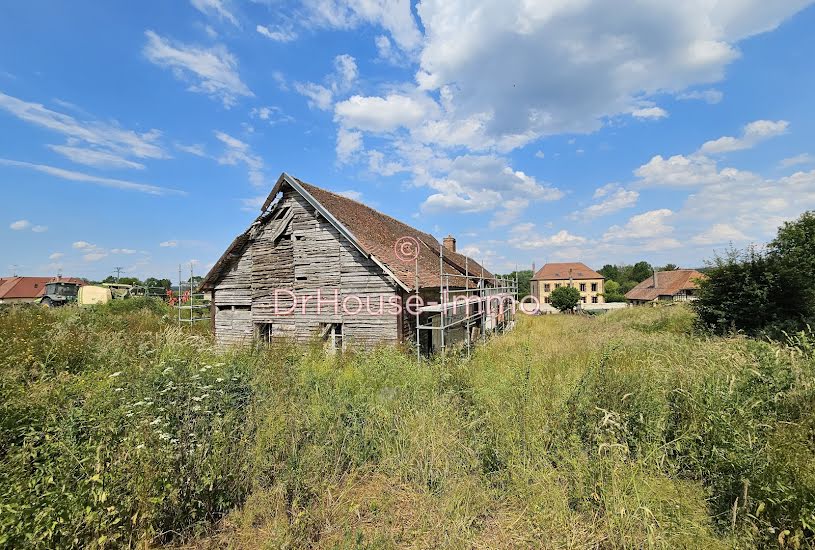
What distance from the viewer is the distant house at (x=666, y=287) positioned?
4112cm

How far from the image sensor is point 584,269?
6450 centimetres

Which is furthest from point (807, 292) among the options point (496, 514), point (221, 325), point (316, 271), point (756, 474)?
point (221, 325)

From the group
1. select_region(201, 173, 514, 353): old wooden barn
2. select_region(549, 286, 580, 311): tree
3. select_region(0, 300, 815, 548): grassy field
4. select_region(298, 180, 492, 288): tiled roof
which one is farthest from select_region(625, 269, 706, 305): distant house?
select_region(0, 300, 815, 548): grassy field

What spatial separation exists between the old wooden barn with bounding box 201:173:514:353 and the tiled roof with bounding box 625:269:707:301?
4293cm

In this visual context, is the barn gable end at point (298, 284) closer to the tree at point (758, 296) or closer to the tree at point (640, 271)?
the tree at point (758, 296)

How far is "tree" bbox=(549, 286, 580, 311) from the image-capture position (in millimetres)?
43688

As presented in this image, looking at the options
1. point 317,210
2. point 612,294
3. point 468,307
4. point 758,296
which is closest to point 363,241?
point 317,210

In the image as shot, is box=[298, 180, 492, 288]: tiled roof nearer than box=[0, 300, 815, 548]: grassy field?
No

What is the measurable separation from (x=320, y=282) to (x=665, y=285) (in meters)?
51.7

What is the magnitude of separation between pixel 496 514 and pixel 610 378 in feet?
9.28

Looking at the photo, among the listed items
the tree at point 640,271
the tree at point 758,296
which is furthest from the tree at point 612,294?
the tree at point 758,296

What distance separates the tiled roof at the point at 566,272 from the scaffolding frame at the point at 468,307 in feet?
142

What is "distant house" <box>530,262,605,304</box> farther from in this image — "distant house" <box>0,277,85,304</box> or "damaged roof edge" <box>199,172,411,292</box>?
"distant house" <box>0,277,85,304</box>

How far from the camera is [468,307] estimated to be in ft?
41.8
